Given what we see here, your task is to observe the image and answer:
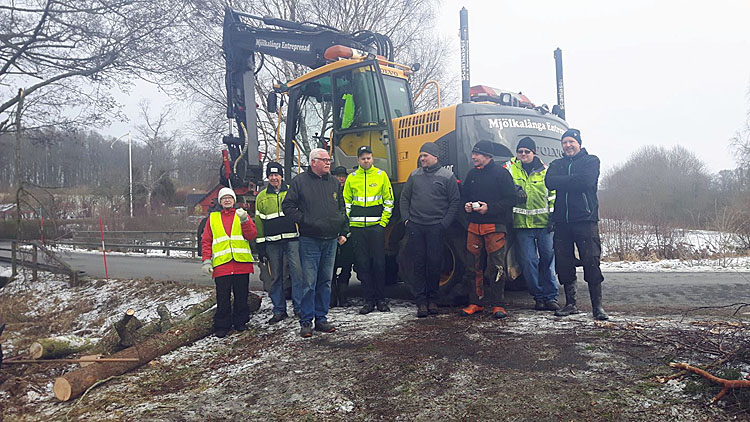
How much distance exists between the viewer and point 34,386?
14.3 ft

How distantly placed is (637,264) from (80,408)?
1110 cm

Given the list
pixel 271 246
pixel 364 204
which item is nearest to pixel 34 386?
pixel 271 246

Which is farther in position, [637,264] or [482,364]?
[637,264]

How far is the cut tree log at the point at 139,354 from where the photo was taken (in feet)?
12.7

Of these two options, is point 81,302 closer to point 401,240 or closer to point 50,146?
point 50,146

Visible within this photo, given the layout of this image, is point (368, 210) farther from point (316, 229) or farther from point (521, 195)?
point (521, 195)

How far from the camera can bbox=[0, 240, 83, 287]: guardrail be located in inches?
469

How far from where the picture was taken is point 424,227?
5.61 meters

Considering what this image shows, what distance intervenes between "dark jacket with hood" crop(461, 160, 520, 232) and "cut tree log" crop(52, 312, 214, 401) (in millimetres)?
3126

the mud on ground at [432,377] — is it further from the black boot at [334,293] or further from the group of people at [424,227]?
the black boot at [334,293]

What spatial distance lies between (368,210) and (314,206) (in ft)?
2.36

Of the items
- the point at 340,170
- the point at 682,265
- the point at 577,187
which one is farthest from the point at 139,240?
the point at 577,187

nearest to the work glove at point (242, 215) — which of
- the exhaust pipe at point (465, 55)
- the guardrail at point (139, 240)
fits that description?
the exhaust pipe at point (465, 55)

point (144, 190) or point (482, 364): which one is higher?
point (144, 190)
